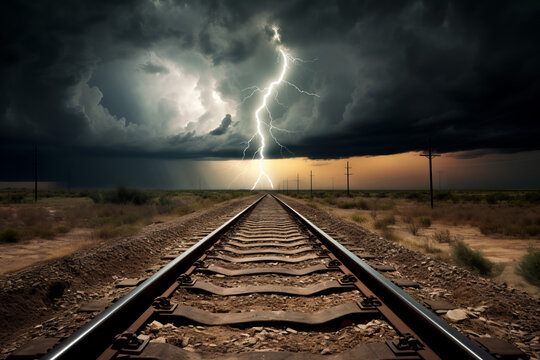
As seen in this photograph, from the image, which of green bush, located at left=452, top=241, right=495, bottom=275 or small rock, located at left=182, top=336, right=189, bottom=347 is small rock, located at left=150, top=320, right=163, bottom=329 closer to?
small rock, located at left=182, top=336, right=189, bottom=347

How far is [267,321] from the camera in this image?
2586 millimetres

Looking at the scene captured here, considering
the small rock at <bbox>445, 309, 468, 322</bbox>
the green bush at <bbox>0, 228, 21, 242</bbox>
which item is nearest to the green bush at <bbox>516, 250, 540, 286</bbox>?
the small rock at <bbox>445, 309, 468, 322</bbox>

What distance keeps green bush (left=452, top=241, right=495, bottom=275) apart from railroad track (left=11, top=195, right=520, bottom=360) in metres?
2.78

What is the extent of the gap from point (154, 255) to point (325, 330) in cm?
453

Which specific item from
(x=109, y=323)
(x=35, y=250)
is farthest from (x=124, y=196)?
(x=109, y=323)

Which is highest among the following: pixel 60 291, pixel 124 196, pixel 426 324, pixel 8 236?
pixel 124 196

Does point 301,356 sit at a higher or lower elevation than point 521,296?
higher

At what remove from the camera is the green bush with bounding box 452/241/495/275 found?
17.6 ft

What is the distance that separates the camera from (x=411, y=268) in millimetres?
5074

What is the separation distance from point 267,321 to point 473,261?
15.7 feet

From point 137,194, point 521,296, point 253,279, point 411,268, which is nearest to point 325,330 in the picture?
point 253,279

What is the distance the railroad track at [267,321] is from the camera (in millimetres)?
2025

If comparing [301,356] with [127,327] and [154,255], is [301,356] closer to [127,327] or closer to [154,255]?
[127,327]

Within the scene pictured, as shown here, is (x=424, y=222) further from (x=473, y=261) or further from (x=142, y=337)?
(x=142, y=337)
